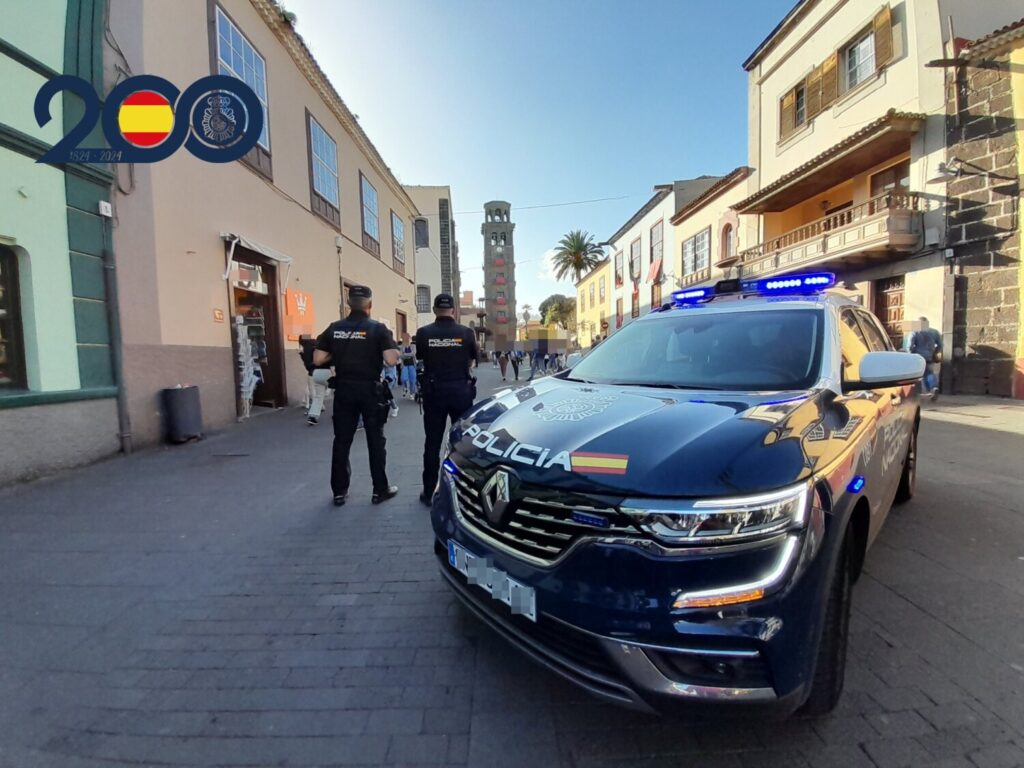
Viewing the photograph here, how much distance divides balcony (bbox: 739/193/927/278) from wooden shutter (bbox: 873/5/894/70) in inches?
137

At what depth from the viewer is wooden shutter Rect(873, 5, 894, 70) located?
12.2m

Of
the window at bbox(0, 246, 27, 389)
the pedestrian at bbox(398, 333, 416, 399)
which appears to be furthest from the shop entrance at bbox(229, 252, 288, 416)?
the window at bbox(0, 246, 27, 389)

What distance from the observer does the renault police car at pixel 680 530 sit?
1.50 metres

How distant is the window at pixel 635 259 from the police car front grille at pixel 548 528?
31688 mm

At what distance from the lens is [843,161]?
44.7ft

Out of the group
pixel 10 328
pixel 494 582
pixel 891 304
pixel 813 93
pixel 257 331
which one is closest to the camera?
pixel 494 582

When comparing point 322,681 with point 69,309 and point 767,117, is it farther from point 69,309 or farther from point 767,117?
point 767,117

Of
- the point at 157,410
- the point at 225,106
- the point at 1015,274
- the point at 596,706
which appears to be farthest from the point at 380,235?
the point at 596,706

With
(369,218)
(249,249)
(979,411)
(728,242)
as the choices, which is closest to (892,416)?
(979,411)

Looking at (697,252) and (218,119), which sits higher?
(697,252)

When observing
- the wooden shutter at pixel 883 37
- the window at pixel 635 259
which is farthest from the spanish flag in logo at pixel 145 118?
the window at pixel 635 259

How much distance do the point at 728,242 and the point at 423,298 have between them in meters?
22.8

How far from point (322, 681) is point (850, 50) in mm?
19213

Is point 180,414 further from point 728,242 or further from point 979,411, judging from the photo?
point 728,242
